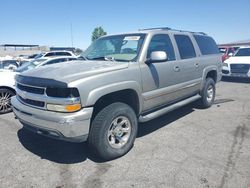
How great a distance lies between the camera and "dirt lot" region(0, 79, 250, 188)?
9.77 feet

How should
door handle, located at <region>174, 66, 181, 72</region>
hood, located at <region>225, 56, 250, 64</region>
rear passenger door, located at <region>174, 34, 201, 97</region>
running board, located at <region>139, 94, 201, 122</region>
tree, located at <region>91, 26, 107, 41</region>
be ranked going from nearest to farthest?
running board, located at <region>139, 94, 201, 122</region>, door handle, located at <region>174, 66, 181, 72</region>, rear passenger door, located at <region>174, 34, 201, 97</region>, hood, located at <region>225, 56, 250, 64</region>, tree, located at <region>91, 26, 107, 41</region>

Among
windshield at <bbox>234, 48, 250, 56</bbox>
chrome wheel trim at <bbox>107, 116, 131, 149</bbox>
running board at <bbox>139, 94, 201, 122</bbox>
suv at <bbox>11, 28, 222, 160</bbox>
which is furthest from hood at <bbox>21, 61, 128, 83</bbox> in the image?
windshield at <bbox>234, 48, 250, 56</bbox>

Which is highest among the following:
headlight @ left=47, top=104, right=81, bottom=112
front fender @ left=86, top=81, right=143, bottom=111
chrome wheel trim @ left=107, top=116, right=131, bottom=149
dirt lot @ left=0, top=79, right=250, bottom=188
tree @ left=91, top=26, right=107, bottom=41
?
tree @ left=91, top=26, right=107, bottom=41

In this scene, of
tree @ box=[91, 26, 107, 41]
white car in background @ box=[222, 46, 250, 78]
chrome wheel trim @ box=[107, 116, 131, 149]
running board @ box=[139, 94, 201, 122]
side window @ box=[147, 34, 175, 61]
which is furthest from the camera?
tree @ box=[91, 26, 107, 41]

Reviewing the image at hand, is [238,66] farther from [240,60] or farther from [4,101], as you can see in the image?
[4,101]

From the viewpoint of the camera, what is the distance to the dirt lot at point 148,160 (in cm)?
298

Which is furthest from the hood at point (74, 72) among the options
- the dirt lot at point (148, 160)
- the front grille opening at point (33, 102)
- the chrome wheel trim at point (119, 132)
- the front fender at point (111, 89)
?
the dirt lot at point (148, 160)

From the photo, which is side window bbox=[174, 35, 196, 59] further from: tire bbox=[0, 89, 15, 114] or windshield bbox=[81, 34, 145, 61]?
tire bbox=[0, 89, 15, 114]

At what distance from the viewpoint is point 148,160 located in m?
3.50

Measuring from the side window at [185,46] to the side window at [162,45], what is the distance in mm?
320

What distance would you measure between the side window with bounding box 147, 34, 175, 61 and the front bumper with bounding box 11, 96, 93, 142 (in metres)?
1.72

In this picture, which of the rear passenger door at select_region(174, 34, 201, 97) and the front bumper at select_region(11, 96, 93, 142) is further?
the rear passenger door at select_region(174, 34, 201, 97)

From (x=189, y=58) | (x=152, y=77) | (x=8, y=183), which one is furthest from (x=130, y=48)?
(x=8, y=183)

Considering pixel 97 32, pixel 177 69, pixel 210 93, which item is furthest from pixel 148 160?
pixel 97 32
